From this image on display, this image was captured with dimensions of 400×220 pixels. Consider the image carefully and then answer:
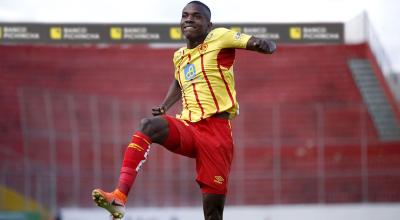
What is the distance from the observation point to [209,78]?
5.21 m

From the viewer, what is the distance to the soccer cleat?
4.25 metres

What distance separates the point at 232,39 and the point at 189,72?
1.39 feet

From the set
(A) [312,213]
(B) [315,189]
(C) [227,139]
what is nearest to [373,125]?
(B) [315,189]

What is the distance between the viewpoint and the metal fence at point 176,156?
15867 mm

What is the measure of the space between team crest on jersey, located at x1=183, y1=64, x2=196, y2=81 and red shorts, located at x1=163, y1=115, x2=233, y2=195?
1.09 feet

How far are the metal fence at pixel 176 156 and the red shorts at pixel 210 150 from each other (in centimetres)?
1025

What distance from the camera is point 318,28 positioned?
1773cm

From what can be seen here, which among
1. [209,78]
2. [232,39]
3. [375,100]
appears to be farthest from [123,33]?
[232,39]

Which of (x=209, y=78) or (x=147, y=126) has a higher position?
(x=209, y=78)

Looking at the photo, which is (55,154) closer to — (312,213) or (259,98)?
(312,213)

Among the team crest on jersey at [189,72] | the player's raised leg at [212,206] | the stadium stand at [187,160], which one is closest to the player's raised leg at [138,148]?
the team crest on jersey at [189,72]

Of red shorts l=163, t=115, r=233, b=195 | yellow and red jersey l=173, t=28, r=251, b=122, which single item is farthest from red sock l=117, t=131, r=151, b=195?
yellow and red jersey l=173, t=28, r=251, b=122

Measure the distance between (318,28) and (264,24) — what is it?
1607 millimetres

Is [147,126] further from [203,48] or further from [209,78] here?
[203,48]
